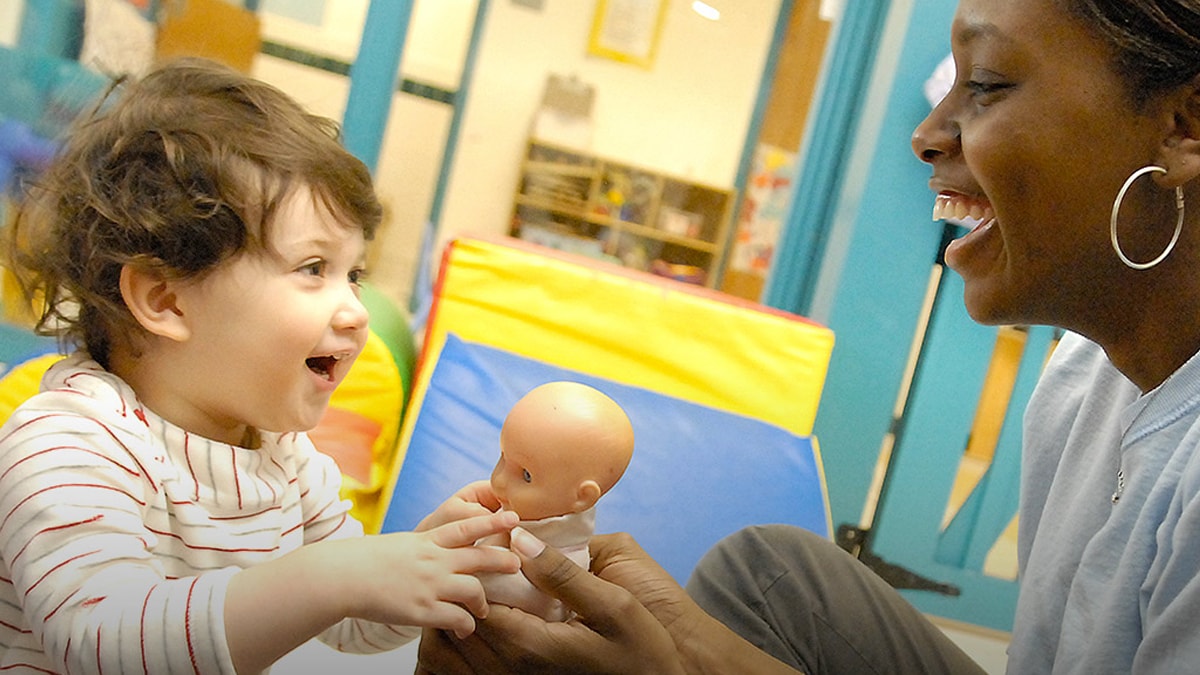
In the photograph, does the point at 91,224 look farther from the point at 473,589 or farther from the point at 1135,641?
the point at 1135,641

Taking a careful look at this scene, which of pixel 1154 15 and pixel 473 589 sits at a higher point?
pixel 1154 15

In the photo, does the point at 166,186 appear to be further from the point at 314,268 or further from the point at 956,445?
the point at 956,445

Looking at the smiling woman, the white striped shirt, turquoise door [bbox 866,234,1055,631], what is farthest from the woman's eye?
turquoise door [bbox 866,234,1055,631]

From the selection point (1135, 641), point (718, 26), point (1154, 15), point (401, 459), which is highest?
point (718, 26)

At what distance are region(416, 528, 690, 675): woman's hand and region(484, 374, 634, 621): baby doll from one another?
1 cm

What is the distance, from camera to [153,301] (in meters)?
0.58

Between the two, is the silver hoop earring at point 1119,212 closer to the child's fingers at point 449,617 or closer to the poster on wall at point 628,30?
the child's fingers at point 449,617

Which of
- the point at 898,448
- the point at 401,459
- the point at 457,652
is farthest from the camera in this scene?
the point at 898,448

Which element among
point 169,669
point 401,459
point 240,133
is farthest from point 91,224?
point 401,459

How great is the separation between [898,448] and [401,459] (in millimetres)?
891

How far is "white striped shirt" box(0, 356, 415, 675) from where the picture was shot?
48 centimetres

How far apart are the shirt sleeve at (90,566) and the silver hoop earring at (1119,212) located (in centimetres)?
57

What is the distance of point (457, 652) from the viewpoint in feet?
1.94

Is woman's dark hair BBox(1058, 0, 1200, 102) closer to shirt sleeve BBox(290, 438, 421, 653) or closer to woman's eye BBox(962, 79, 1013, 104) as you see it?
woman's eye BBox(962, 79, 1013, 104)
